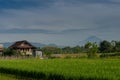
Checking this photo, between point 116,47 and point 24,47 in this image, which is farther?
point 116,47

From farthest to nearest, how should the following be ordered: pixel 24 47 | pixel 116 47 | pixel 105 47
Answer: pixel 105 47
pixel 116 47
pixel 24 47

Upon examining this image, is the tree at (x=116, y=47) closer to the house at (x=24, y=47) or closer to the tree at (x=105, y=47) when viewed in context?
the tree at (x=105, y=47)

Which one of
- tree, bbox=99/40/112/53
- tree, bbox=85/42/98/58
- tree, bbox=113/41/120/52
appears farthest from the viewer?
tree, bbox=99/40/112/53

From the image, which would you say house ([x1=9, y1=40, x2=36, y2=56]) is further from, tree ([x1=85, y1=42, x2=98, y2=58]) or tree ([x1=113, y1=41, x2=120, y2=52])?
tree ([x1=113, y1=41, x2=120, y2=52])

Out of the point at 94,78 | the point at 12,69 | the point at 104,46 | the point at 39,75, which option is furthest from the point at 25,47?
the point at 94,78

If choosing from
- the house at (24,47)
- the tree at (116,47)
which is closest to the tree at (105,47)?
the tree at (116,47)

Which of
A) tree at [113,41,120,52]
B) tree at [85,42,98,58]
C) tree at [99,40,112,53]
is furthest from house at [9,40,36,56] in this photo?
tree at [99,40,112,53]

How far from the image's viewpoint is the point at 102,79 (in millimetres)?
15305

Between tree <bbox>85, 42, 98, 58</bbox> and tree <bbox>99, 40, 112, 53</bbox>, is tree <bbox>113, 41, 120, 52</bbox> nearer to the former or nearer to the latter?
tree <bbox>99, 40, 112, 53</bbox>

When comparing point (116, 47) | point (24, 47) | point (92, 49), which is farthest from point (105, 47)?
point (92, 49)

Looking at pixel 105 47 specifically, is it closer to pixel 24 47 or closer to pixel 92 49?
pixel 24 47

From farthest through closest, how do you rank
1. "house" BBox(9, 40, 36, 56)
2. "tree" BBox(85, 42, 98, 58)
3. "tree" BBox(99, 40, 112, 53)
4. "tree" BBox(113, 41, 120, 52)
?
"tree" BBox(99, 40, 112, 53)
"tree" BBox(113, 41, 120, 52)
"house" BBox(9, 40, 36, 56)
"tree" BBox(85, 42, 98, 58)

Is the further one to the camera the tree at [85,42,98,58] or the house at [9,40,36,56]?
the house at [9,40,36,56]

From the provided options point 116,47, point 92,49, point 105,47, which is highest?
point 105,47
